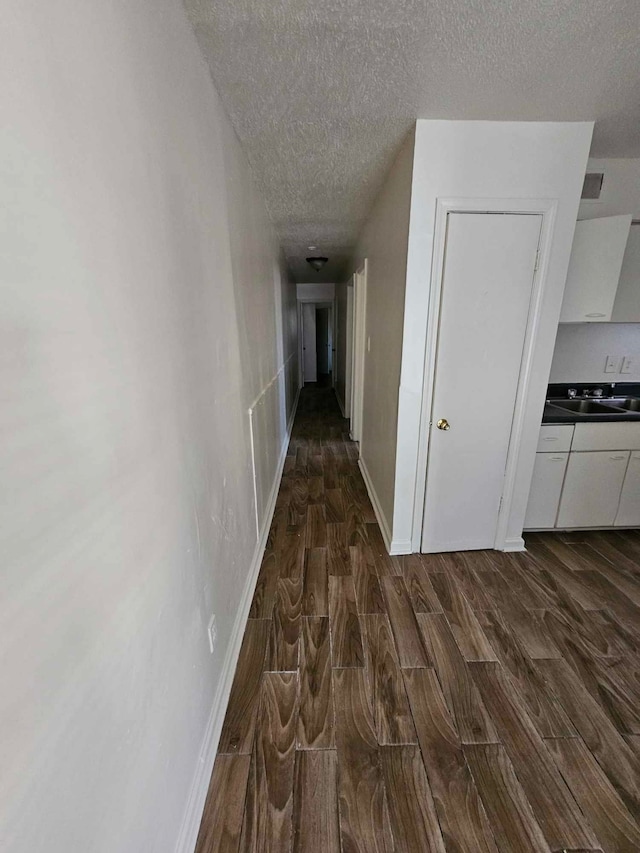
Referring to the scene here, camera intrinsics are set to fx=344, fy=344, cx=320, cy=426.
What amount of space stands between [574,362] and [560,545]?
1.43 meters

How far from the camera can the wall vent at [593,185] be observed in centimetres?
216

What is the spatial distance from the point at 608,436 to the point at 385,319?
5.51ft

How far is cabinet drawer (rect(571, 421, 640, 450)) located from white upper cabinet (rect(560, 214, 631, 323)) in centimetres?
69

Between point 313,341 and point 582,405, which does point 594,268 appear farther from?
point 313,341

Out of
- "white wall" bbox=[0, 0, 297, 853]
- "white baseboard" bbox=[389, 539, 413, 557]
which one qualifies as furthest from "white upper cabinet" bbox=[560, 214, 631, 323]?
"white wall" bbox=[0, 0, 297, 853]

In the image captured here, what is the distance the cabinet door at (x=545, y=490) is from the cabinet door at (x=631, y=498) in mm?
445

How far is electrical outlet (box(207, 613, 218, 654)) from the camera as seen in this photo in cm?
125

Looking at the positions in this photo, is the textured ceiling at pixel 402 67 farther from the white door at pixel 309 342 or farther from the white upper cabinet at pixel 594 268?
the white door at pixel 309 342

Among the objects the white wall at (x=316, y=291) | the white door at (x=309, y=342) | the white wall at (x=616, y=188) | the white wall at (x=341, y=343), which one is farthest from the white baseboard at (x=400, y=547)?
the white door at (x=309, y=342)

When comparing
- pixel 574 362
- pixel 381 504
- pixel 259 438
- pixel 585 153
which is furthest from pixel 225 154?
pixel 574 362

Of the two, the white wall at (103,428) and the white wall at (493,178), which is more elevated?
the white wall at (493,178)

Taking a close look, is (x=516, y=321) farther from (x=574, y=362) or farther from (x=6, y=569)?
(x=6, y=569)

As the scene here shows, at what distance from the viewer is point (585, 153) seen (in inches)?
69.6

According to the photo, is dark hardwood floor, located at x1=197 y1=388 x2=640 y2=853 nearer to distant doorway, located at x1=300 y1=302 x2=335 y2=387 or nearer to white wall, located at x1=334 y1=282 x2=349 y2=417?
white wall, located at x1=334 y1=282 x2=349 y2=417
